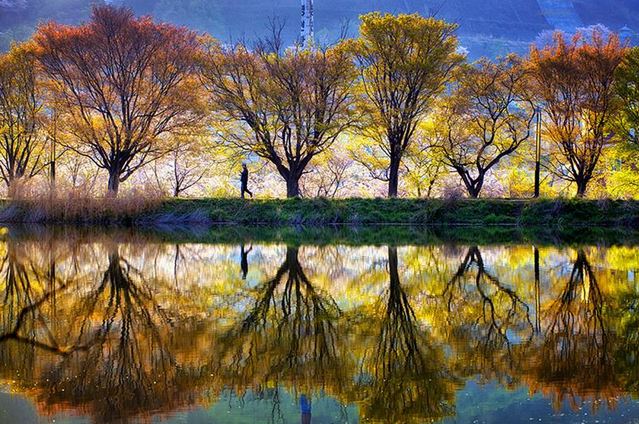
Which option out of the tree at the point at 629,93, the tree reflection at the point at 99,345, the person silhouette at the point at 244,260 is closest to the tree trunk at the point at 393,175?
the tree at the point at 629,93

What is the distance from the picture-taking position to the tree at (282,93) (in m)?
39.8

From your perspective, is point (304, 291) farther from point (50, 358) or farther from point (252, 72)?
point (252, 72)

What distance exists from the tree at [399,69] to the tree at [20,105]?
19933mm

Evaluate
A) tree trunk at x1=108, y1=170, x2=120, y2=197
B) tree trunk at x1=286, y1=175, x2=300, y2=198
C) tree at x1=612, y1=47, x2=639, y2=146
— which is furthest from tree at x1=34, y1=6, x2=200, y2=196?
tree at x1=612, y1=47, x2=639, y2=146

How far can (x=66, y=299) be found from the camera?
1241 cm

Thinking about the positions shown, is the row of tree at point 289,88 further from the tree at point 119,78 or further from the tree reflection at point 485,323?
the tree reflection at point 485,323

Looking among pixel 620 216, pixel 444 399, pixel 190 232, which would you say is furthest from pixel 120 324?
pixel 620 216

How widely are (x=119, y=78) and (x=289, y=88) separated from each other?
971 cm

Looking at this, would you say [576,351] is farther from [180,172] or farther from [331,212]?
[180,172]

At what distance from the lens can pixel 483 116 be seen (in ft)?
146

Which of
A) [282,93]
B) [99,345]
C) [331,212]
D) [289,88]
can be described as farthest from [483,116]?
[99,345]

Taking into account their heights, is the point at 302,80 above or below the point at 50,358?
above

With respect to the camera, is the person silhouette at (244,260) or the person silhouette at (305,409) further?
the person silhouette at (244,260)

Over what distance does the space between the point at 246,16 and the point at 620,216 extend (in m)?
102
